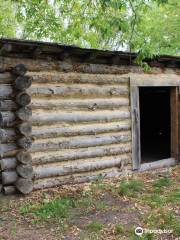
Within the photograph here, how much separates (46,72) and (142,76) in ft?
9.90

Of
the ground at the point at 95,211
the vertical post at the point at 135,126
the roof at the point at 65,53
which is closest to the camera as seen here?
the ground at the point at 95,211

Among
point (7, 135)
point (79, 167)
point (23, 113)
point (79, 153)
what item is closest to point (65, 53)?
point (23, 113)

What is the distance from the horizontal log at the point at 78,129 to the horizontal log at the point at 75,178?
98 cm

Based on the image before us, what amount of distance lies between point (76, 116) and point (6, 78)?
1.92m

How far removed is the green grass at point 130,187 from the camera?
8148 millimetres

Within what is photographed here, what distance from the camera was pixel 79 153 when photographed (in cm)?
881

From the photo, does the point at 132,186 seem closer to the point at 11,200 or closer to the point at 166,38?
the point at 11,200

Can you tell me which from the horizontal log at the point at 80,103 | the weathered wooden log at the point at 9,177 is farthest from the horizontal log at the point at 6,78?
the weathered wooden log at the point at 9,177

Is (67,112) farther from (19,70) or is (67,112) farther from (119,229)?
(119,229)

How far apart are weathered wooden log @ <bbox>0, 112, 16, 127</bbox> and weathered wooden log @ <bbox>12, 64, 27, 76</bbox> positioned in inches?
33.8

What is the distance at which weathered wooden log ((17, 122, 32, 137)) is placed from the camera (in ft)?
25.1

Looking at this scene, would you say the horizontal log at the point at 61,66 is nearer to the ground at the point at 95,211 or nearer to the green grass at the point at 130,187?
the ground at the point at 95,211

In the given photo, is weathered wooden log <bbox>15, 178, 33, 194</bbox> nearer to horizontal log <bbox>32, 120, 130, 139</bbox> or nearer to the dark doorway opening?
horizontal log <bbox>32, 120, 130, 139</bbox>

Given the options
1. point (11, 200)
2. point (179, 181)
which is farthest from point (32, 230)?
point (179, 181)
